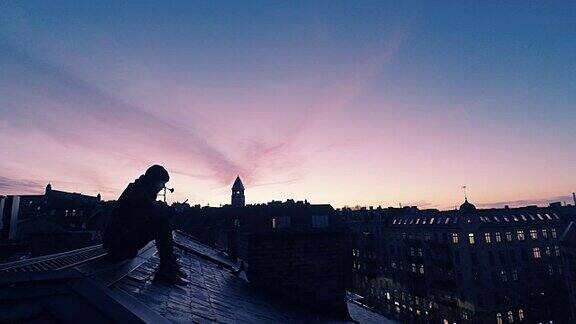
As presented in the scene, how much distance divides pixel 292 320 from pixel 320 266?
2.11 meters

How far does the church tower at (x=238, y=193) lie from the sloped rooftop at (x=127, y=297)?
246 feet

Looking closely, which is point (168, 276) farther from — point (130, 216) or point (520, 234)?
point (520, 234)

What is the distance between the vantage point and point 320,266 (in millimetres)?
8555

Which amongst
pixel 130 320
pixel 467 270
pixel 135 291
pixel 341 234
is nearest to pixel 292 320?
pixel 341 234

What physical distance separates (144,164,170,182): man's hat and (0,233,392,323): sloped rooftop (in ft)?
5.15

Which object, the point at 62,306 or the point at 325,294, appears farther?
the point at 325,294

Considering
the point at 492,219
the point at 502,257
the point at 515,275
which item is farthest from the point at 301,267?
the point at 515,275

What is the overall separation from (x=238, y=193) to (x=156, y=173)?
79855 mm

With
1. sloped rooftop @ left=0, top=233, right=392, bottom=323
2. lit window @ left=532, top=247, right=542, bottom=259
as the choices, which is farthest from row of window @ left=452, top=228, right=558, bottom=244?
sloped rooftop @ left=0, top=233, right=392, bottom=323

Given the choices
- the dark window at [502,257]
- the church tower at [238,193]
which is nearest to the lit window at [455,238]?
the dark window at [502,257]

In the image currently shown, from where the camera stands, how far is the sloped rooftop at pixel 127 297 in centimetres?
260

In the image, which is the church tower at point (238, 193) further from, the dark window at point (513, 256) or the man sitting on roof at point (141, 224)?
the man sitting on roof at point (141, 224)

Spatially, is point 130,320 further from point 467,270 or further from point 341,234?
point 467,270

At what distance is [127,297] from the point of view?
331 cm
